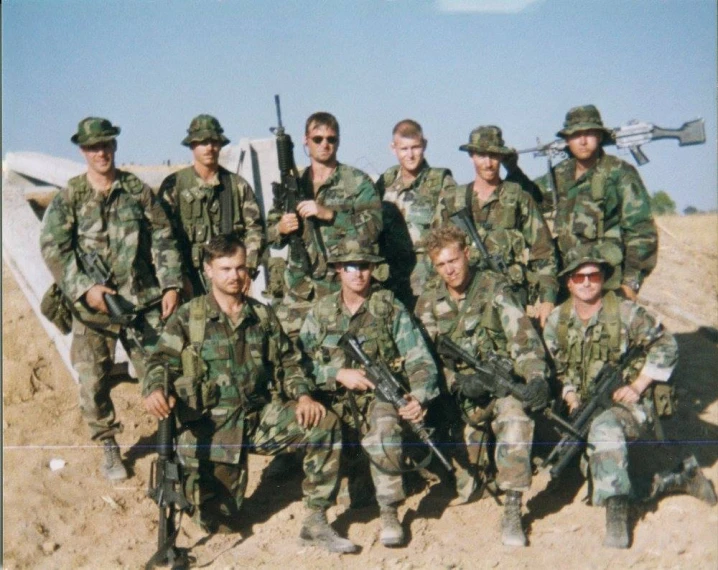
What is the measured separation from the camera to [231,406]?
5.88 m

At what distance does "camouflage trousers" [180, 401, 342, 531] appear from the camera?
572 cm

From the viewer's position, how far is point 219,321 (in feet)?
19.3

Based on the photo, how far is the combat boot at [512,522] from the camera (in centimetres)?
565

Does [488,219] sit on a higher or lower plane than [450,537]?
higher

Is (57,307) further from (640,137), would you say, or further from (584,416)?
(640,137)

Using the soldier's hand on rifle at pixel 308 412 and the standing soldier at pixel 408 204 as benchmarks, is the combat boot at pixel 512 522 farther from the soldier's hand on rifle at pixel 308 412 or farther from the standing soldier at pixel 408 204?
the standing soldier at pixel 408 204

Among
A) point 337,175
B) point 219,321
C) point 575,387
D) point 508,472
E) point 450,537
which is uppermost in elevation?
point 337,175

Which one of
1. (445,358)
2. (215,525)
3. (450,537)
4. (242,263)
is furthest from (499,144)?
(215,525)

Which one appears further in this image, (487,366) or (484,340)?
(484,340)

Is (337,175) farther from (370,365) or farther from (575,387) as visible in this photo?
(575,387)

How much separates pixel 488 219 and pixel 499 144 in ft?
1.95

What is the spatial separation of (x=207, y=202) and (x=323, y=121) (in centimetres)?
112

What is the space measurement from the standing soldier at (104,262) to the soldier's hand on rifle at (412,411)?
1.99 metres

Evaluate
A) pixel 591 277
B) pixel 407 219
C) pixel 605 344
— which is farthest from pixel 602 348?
pixel 407 219
